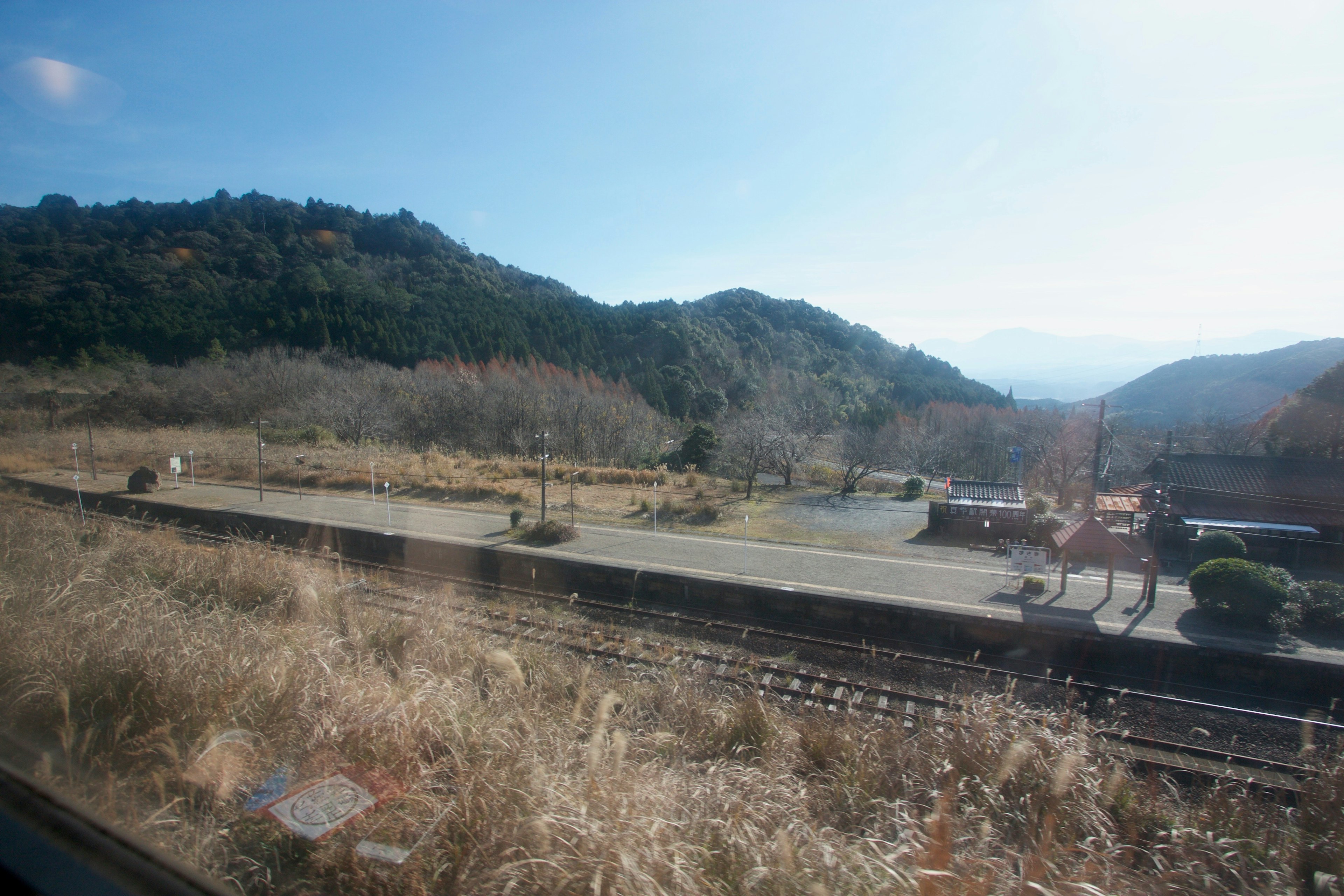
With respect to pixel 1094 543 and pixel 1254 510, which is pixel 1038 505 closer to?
pixel 1254 510

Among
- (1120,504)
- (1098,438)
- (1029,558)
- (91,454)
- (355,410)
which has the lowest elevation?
(1029,558)

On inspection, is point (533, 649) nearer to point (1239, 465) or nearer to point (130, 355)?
point (1239, 465)

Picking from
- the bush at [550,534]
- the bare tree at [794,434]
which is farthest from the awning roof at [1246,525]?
the bush at [550,534]

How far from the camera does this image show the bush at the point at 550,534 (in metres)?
14.3

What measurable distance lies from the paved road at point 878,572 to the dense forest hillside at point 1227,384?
9400 millimetres

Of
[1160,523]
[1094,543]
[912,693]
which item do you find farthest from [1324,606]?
[912,693]

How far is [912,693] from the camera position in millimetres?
6801

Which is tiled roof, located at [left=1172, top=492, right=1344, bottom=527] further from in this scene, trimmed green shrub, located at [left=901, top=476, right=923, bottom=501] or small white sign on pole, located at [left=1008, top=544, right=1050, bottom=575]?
small white sign on pole, located at [left=1008, top=544, right=1050, bottom=575]

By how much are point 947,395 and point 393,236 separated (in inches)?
1937

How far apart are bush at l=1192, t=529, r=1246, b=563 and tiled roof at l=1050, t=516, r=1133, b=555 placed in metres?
4.72

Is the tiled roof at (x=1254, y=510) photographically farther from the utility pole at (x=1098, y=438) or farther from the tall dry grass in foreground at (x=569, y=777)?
the tall dry grass in foreground at (x=569, y=777)

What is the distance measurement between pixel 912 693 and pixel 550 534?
9.34 metres

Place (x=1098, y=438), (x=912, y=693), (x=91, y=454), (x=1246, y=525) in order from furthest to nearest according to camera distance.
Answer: (x=91, y=454) → (x=1246, y=525) → (x=1098, y=438) → (x=912, y=693)

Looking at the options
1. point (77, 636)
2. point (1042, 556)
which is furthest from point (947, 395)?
point (77, 636)
